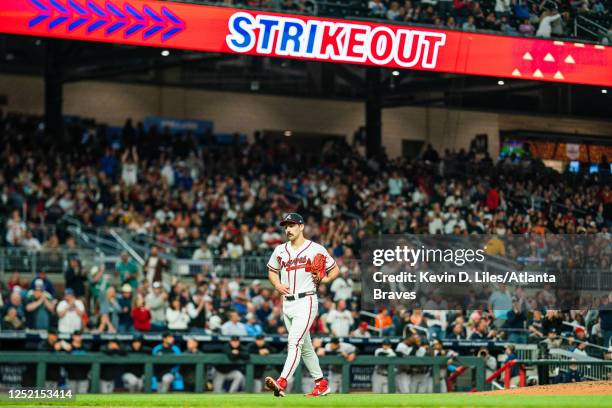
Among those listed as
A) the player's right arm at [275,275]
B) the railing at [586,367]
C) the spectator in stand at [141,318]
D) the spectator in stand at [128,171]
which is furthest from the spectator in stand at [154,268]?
the player's right arm at [275,275]

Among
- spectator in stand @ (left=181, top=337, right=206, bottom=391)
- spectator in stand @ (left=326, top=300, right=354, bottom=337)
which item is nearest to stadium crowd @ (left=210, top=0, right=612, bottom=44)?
spectator in stand @ (left=326, top=300, right=354, bottom=337)

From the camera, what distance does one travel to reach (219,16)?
24250 mm

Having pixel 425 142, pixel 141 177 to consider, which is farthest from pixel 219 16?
pixel 425 142

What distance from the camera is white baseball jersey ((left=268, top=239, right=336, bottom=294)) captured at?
462 inches

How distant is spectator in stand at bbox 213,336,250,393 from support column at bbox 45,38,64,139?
14079mm

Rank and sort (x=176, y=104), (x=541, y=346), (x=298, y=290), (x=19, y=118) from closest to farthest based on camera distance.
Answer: (x=298, y=290) < (x=541, y=346) < (x=19, y=118) < (x=176, y=104)

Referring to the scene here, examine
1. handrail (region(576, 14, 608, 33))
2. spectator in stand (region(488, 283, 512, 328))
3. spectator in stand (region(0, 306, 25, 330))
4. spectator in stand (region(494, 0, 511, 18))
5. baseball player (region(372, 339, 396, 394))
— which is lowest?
baseball player (region(372, 339, 396, 394))

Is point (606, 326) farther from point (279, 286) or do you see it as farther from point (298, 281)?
point (279, 286)

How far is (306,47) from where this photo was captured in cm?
2512

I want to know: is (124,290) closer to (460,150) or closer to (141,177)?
(141,177)

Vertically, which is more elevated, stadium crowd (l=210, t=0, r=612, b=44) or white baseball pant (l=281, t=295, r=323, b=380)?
stadium crowd (l=210, t=0, r=612, b=44)

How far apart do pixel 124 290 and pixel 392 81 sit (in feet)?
54.8

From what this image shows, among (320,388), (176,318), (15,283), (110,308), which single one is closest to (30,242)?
(15,283)

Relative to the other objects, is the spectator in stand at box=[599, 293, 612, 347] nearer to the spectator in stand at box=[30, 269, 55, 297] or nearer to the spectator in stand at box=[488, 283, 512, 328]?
the spectator in stand at box=[488, 283, 512, 328]
